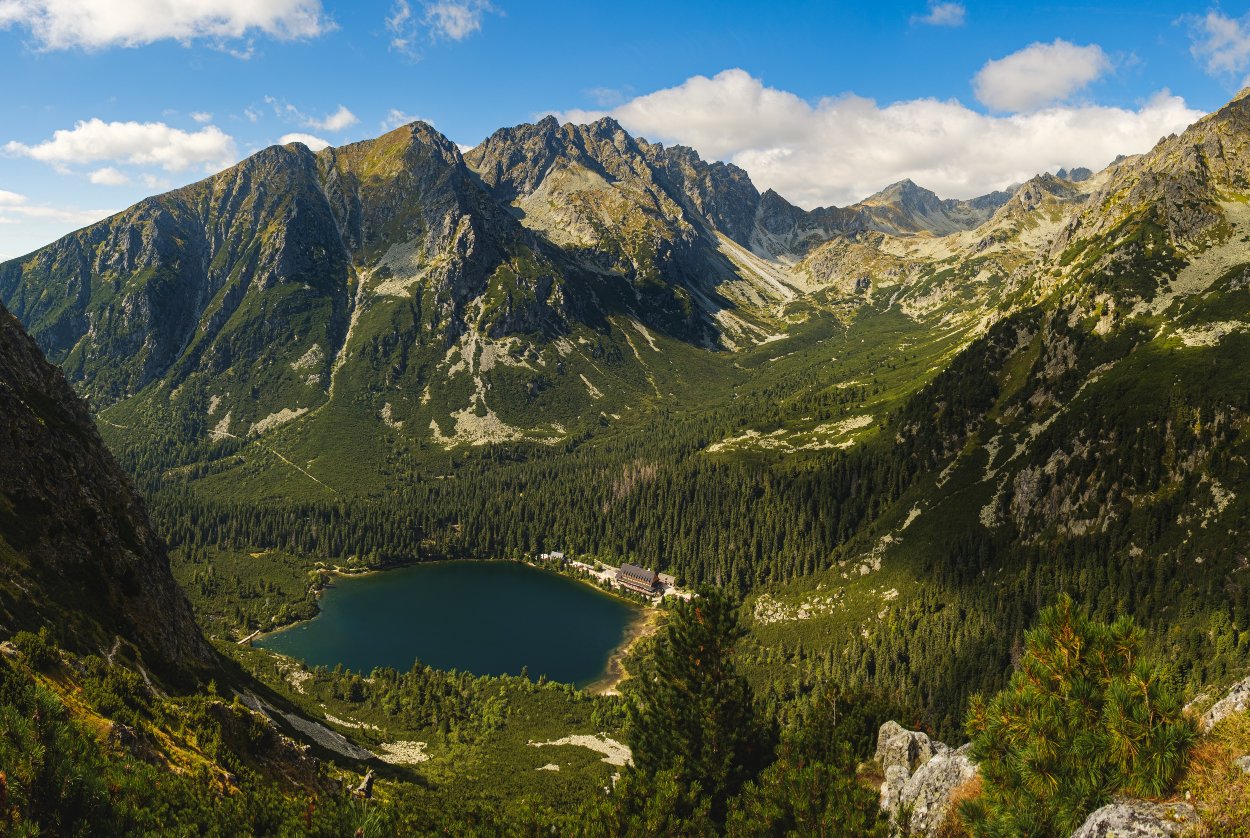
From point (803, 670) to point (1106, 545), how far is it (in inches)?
2768

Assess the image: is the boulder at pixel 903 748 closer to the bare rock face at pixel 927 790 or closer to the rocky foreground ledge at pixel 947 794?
the rocky foreground ledge at pixel 947 794

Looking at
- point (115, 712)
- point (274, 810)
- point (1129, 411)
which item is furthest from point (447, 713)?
point (1129, 411)

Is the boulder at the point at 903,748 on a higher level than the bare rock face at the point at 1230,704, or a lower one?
lower

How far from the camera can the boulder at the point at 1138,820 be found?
643 inches

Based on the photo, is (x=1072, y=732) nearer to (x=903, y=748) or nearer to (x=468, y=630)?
(x=903, y=748)

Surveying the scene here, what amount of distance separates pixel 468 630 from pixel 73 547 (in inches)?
4680

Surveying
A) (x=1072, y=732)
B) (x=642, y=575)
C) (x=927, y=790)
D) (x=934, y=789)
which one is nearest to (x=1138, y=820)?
(x=1072, y=732)

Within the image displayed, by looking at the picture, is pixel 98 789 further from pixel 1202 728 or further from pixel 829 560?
pixel 829 560

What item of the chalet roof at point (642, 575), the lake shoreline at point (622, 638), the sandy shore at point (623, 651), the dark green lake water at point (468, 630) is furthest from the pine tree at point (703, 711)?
the chalet roof at point (642, 575)

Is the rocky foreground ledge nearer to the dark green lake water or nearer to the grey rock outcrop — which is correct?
the grey rock outcrop

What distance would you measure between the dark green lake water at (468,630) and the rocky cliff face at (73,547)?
8512 centimetres

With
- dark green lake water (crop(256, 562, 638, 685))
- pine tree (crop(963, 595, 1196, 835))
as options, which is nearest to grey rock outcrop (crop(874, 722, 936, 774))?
pine tree (crop(963, 595, 1196, 835))

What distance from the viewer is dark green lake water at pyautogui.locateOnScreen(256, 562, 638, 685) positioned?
150m

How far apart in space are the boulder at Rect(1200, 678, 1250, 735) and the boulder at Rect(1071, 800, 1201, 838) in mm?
3279
